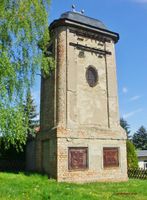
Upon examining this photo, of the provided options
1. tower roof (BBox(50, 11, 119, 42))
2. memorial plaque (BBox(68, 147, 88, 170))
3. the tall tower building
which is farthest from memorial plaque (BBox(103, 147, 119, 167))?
tower roof (BBox(50, 11, 119, 42))

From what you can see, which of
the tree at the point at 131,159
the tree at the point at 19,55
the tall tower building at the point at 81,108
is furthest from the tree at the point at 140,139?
the tree at the point at 19,55

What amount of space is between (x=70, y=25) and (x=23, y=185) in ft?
35.2

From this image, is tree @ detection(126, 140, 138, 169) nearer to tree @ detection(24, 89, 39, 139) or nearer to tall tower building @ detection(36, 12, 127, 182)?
tall tower building @ detection(36, 12, 127, 182)

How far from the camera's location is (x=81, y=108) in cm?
1814

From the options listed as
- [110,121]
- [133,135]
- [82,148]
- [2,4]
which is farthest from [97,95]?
[133,135]

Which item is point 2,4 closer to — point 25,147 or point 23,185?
point 23,185

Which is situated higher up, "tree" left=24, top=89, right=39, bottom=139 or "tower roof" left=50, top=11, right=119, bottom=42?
"tower roof" left=50, top=11, right=119, bottom=42

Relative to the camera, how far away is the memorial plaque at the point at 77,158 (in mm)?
16550

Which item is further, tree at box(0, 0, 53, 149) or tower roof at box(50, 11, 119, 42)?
tower roof at box(50, 11, 119, 42)

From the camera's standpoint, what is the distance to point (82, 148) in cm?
1719

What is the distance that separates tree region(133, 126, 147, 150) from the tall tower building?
5361 cm

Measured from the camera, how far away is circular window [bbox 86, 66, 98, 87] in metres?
19.0

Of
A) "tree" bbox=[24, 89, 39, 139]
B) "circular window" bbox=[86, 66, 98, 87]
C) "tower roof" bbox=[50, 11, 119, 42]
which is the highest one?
"tower roof" bbox=[50, 11, 119, 42]

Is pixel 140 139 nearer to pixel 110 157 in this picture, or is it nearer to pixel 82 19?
pixel 110 157
